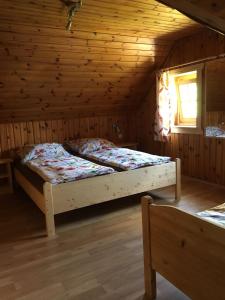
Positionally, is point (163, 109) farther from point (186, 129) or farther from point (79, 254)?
point (79, 254)

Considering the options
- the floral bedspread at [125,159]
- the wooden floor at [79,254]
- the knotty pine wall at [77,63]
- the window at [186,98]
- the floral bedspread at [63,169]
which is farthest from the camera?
the window at [186,98]

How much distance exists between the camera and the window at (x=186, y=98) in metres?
3.97

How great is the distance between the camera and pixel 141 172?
3.11m

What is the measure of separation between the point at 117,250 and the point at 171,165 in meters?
1.45

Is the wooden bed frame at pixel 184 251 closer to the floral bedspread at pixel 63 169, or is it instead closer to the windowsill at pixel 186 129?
the floral bedspread at pixel 63 169

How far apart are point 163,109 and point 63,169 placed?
2.20m

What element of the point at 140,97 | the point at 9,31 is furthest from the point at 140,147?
the point at 9,31

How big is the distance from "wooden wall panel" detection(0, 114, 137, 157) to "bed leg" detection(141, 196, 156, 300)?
10.5ft

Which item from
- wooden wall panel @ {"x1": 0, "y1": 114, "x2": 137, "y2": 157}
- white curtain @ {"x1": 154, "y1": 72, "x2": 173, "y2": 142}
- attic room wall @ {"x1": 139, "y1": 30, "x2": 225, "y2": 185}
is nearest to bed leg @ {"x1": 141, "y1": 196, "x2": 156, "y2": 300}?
attic room wall @ {"x1": 139, "y1": 30, "x2": 225, "y2": 185}

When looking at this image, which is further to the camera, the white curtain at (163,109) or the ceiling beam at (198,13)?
the white curtain at (163,109)

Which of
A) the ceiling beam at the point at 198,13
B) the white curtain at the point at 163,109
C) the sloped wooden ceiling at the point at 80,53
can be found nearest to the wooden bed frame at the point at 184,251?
the ceiling beam at the point at 198,13

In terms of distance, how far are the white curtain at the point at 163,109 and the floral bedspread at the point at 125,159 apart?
93 cm

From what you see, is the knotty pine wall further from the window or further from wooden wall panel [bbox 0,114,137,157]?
the window

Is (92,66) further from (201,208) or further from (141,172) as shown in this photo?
(201,208)
